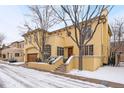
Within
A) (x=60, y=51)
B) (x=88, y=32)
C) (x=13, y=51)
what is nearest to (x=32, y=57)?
(x=13, y=51)

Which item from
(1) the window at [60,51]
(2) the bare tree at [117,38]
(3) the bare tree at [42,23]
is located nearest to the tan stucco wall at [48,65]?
(1) the window at [60,51]

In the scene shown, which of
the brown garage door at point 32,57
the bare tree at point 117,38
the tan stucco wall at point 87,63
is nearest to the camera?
the tan stucco wall at point 87,63

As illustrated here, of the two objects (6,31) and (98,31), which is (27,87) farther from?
(98,31)

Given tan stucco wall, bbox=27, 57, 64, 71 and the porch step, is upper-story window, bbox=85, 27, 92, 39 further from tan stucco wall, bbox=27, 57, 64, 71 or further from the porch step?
tan stucco wall, bbox=27, 57, 64, 71

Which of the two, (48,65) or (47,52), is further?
(47,52)

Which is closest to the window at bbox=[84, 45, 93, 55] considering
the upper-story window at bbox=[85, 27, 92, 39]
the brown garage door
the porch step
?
the upper-story window at bbox=[85, 27, 92, 39]

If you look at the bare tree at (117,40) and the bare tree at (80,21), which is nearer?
the bare tree at (80,21)

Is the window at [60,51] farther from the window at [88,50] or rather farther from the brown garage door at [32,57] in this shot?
the brown garage door at [32,57]

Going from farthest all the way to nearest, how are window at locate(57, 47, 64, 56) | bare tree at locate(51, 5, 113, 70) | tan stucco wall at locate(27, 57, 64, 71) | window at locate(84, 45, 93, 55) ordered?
window at locate(57, 47, 64, 56)
tan stucco wall at locate(27, 57, 64, 71)
window at locate(84, 45, 93, 55)
bare tree at locate(51, 5, 113, 70)

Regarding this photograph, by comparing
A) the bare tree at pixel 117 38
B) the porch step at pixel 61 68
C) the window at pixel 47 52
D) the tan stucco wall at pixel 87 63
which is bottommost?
the porch step at pixel 61 68

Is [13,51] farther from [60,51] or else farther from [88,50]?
[88,50]

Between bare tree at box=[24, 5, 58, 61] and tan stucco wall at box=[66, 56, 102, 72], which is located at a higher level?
bare tree at box=[24, 5, 58, 61]

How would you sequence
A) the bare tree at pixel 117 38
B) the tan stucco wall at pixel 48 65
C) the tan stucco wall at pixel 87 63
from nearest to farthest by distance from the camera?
the tan stucco wall at pixel 87 63
the tan stucco wall at pixel 48 65
the bare tree at pixel 117 38
